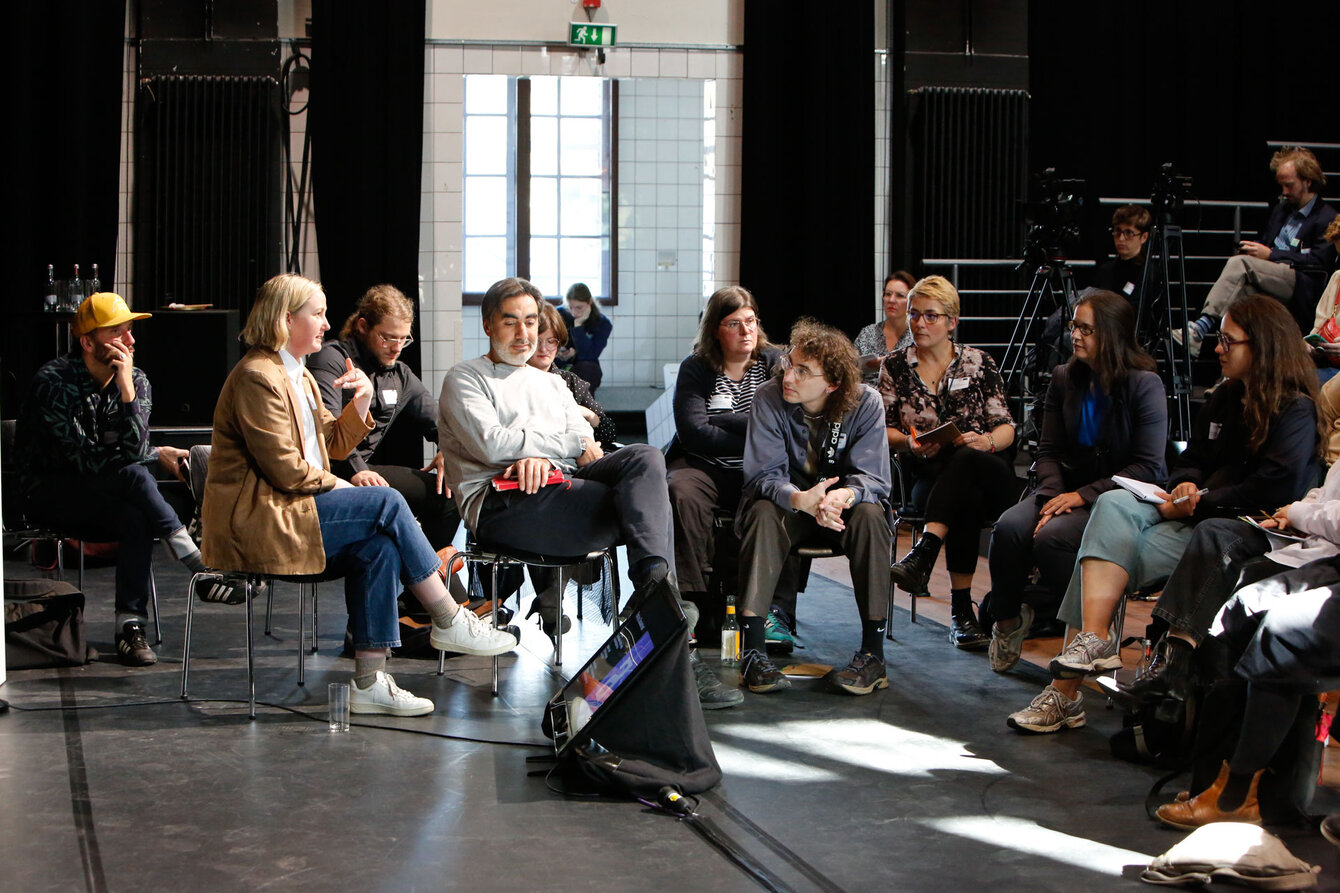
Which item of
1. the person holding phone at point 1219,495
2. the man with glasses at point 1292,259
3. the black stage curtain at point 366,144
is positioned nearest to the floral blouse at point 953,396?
the person holding phone at point 1219,495

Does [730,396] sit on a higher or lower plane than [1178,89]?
lower

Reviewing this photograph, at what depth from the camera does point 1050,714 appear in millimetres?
3516

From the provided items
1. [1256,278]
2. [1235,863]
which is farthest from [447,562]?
[1256,278]

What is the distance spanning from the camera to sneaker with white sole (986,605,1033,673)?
412 cm

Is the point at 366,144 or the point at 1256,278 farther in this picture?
the point at 366,144

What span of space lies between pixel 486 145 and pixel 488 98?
36cm

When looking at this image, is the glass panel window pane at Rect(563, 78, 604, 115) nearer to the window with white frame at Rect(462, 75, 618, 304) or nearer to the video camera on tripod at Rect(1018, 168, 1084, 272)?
the window with white frame at Rect(462, 75, 618, 304)

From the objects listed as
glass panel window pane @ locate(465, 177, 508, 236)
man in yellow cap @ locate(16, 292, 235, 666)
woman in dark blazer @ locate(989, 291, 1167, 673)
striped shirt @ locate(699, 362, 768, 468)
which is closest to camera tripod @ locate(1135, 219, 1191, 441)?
woman in dark blazer @ locate(989, 291, 1167, 673)

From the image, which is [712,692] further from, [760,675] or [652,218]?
[652,218]

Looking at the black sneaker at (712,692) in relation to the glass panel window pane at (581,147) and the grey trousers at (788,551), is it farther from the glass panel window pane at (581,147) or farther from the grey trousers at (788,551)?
the glass panel window pane at (581,147)

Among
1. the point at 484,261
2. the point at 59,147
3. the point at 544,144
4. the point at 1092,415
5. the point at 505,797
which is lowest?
the point at 505,797

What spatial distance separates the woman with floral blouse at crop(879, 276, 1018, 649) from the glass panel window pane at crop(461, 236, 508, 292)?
6521 mm

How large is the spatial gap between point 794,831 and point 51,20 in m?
6.06

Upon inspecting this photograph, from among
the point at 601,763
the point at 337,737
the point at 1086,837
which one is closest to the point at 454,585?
the point at 337,737
